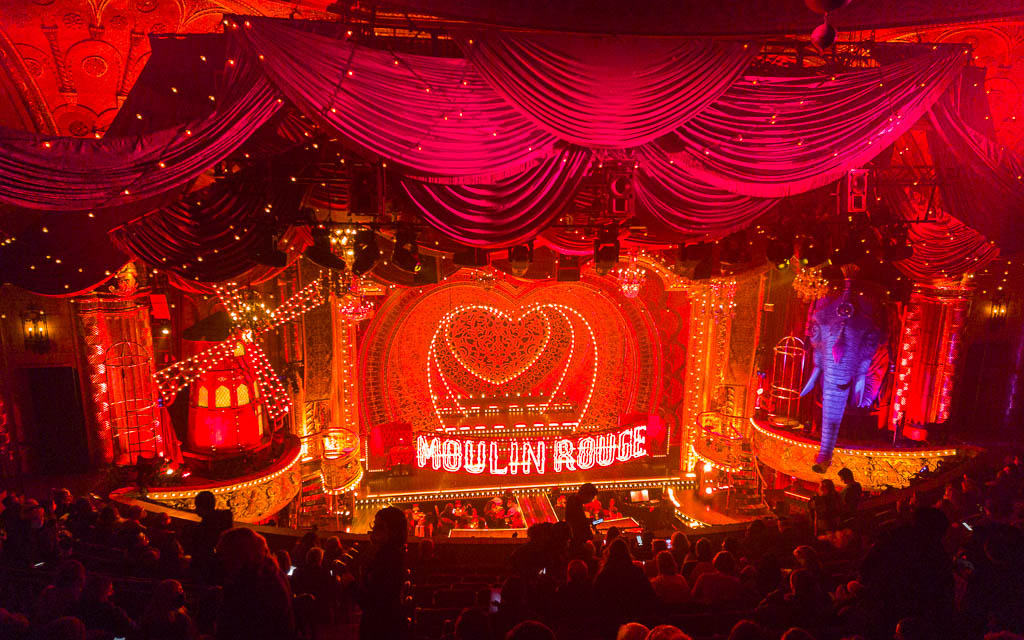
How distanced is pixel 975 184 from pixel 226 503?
977 centimetres

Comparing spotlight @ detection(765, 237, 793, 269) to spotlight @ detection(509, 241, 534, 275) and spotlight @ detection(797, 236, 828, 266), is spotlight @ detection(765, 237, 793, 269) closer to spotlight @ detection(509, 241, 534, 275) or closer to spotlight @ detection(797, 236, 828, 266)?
spotlight @ detection(797, 236, 828, 266)

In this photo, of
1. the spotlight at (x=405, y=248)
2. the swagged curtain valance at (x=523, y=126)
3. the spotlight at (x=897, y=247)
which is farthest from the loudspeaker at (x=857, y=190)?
the spotlight at (x=405, y=248)

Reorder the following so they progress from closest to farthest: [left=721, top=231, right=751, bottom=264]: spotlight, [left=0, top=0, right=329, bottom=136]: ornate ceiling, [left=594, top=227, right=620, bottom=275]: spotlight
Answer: [left=0, top=0, right=329, bottom=136]: ornate ceiling < [left=594, top=227, right=620, bottom=275]: spotlight < [left=721, top=231, right=751, bottom=264]: spotlight

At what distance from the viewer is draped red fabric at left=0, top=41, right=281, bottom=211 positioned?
323cm

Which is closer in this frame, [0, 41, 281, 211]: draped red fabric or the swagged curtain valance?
[0, 41, 281, 211]: draped red fabric

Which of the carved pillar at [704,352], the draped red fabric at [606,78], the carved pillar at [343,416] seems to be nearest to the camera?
the draped red fabric at [606,78]

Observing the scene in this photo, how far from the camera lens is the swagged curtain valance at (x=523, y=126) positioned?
3449 mm

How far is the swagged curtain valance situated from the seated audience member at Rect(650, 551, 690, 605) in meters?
3.08

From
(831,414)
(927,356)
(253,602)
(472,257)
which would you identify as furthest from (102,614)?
(927,356)

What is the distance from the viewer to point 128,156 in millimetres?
3393

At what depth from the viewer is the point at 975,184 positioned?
5.04 m

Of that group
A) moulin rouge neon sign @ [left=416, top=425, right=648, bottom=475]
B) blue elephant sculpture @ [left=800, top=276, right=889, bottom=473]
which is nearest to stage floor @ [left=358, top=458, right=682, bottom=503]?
moulin rouge neon sign @ [left=416, top=425, right=648, bottom=475]

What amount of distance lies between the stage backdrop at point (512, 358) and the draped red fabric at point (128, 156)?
275 inches

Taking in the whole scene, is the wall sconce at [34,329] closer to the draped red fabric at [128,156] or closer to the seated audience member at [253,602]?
the draped red fabric at [128,156]
